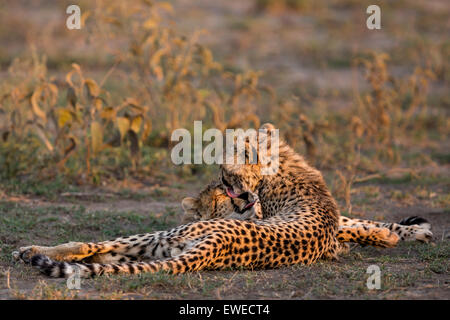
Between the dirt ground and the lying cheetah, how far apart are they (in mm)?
77

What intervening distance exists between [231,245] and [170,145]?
3.60m

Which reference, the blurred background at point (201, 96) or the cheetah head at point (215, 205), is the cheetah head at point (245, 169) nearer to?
the cheetah head at point (215, 205)

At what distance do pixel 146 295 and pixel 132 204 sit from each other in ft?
8.91

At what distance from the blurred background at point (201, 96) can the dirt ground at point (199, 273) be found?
0.31 meters

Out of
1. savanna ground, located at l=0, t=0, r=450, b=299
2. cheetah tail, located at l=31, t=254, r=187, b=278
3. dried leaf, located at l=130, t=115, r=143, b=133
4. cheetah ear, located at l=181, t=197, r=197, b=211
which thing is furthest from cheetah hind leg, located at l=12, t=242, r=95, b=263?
dried leaf, located at l=130, t=115, r=143, b=133

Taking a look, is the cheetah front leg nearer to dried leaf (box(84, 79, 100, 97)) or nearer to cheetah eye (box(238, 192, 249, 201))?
cheetah eye (box(238, 192, 249, 201))

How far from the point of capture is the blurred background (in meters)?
6.70

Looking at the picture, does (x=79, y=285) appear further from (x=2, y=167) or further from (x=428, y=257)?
(x=2, y=167)

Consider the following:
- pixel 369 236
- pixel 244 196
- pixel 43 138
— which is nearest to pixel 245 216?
pixel 244 196

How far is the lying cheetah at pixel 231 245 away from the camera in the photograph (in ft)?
13.6

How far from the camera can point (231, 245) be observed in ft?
14.1

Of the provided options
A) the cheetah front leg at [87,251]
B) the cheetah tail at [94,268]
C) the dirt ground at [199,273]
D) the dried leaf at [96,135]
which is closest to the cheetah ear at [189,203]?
the dirt ground at [199,273]
